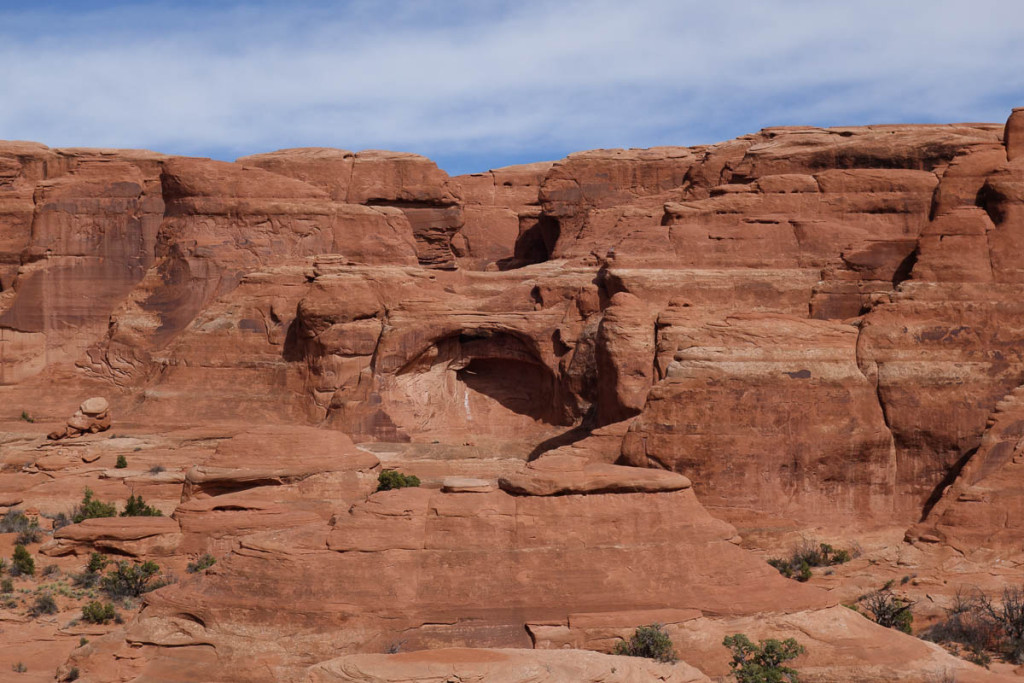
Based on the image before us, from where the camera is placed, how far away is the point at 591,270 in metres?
36.7

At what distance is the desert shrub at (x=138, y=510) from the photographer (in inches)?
1069

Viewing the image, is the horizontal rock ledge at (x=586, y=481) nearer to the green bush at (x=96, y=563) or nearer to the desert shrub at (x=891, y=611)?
the desert shrub at (x=891, y=611)

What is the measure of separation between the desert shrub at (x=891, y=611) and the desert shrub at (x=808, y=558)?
1.78 metres

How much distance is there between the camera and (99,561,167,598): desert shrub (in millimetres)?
22062

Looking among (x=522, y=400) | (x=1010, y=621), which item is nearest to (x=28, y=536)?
(x=522, y=400)

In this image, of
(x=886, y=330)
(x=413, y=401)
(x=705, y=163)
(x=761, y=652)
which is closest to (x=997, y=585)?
(x=886, y=330)

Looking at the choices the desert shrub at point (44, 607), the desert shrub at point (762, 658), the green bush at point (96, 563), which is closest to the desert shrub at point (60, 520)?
the green bush at point (96, 563)

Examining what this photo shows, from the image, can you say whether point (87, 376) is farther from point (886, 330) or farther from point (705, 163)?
point (886, 330)

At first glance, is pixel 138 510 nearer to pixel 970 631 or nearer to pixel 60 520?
pixel 60 520

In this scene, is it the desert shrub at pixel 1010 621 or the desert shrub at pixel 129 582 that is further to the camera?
the desert shrub at pixel 129 582

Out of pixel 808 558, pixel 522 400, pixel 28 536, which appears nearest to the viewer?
pixel 808 558

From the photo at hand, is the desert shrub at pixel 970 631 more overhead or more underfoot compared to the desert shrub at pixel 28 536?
more underfoot

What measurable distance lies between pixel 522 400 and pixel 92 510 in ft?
44.3

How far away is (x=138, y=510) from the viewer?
27.2 metres
